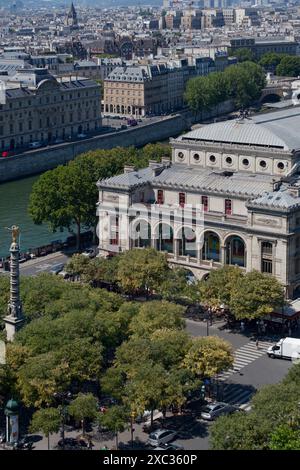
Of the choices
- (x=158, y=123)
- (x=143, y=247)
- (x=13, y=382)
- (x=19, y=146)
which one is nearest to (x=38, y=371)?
(x=13, y=382)

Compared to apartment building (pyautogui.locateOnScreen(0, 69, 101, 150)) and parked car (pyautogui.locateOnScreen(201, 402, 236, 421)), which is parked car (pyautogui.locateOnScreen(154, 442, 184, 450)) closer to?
parked car (pyautogui.locateOnScreen(201, 402, 236, 421))

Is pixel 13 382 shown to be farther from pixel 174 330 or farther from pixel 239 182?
pixel 239 182

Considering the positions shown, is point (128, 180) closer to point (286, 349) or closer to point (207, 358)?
point (286, 349)

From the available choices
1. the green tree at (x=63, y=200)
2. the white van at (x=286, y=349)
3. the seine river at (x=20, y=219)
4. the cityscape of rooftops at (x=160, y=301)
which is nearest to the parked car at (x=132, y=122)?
the seine river at (x=20, y=219)

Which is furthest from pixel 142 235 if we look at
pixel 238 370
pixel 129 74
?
pixel 129 74

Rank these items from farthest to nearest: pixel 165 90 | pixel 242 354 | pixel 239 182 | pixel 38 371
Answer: pixel 165 90 → pixel 239 182 → pixel 242 354 → pixel 38 371

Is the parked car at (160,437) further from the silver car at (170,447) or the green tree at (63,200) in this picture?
the green tree at (63,200)
